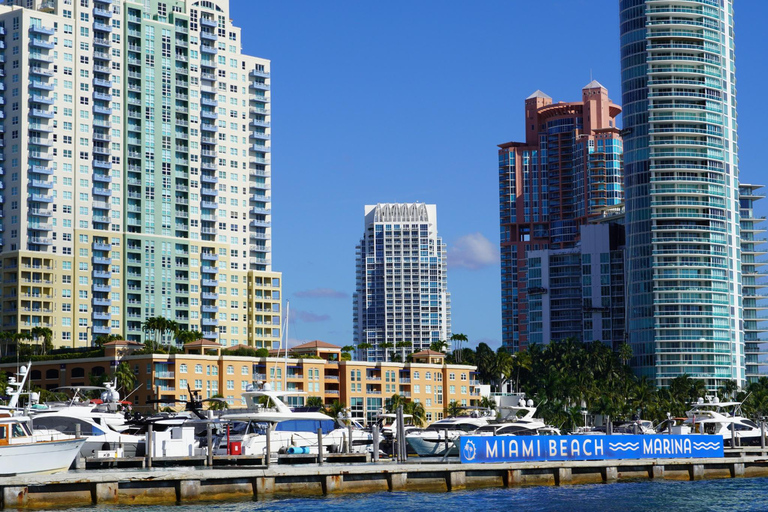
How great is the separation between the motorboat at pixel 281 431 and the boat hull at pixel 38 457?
13.9 m

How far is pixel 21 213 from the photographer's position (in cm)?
19188

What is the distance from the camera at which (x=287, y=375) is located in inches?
7008

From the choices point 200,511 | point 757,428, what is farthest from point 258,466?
point 757,428

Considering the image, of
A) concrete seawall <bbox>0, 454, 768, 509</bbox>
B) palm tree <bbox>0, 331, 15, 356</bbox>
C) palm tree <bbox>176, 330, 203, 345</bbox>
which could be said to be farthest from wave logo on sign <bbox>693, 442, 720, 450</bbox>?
palm tree <bbox>0, 331, 15, 356</bbox>

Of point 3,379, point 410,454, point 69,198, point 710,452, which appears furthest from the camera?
point 69,198

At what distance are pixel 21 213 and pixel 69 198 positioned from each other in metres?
8.64

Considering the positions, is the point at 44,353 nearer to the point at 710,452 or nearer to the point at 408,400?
the point at 408,400

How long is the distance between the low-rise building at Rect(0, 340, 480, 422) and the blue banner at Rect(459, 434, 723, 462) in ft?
311

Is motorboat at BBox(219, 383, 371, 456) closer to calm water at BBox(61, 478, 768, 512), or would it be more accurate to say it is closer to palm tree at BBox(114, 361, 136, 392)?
calm water at BBox(61, 478, 768, 512)

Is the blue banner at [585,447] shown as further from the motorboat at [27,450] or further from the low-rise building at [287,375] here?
the low-rise building at [287,375]

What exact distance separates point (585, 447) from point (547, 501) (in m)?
8.01

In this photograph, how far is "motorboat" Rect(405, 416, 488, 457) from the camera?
82.9m

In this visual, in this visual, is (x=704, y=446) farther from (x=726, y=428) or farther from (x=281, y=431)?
(x=281, y=431)

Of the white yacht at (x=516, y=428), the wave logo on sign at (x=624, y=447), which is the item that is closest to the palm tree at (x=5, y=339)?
the white yacht at (x=516, y=428)
